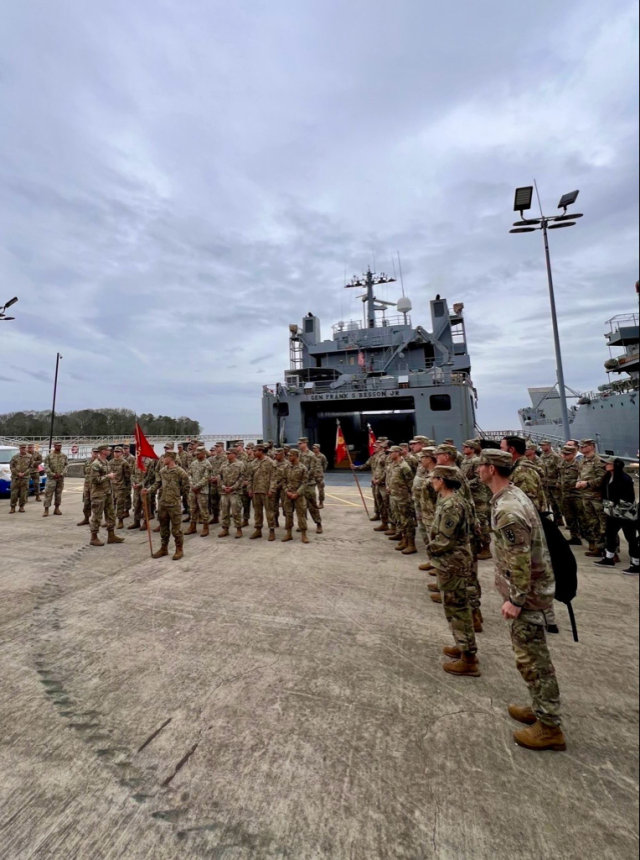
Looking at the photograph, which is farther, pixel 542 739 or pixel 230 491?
pixel 230 491

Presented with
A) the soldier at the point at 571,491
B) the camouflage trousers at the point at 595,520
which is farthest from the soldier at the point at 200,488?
the camouflage trousers at the point at 595,520

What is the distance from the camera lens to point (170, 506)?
19.6ft

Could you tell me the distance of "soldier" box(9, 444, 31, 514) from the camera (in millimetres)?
9742

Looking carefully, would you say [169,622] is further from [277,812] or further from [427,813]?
[427,813]

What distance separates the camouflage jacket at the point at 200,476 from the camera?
7.37 metres

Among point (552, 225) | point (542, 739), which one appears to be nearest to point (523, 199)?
point (552, 225)

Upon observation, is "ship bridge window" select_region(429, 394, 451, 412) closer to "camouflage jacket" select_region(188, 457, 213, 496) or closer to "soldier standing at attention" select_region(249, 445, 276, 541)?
"soldier standing at attention" select_region(249, 445, 276, 541)

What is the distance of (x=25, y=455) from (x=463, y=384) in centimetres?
1515

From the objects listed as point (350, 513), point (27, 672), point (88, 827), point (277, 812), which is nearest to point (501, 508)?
point (277, 812)

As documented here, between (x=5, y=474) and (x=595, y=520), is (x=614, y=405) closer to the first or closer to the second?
(x=595, y=520)

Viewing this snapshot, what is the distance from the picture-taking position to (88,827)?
1768mm

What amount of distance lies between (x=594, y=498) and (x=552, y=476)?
1.31m

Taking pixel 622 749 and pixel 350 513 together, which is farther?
pixel 350 513

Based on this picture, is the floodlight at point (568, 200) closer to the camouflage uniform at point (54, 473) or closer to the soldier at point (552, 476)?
the soldier at point (552, 476)
